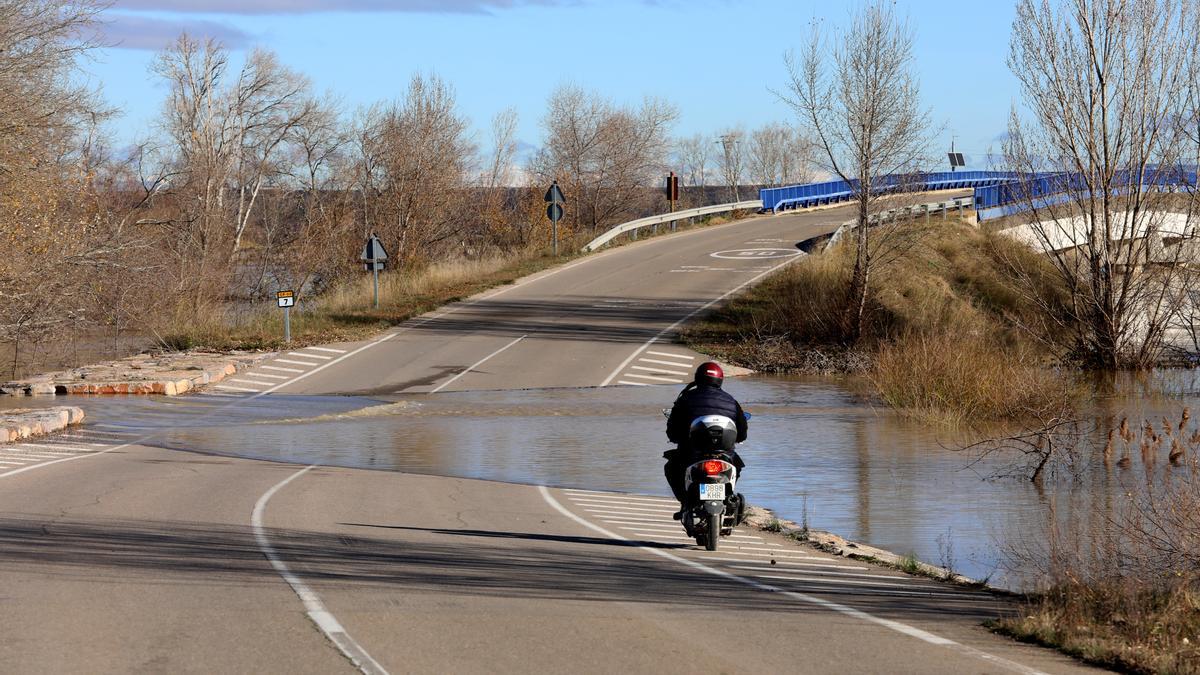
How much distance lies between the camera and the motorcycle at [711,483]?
11414mm

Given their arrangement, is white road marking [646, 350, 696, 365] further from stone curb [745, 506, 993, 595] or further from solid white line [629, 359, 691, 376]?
stone curb [745, 506, 993, 595]

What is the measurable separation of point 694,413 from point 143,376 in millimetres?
22766

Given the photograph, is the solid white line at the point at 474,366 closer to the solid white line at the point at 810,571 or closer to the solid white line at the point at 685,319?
the solid white line at the point at 685,319

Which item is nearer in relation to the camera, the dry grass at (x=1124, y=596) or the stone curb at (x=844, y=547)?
the dry grass at (x=1124, y=596)

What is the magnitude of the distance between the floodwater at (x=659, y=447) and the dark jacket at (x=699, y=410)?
222 centimetres

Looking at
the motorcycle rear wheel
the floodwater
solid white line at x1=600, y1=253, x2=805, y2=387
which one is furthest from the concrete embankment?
the motorcycle rear wheel

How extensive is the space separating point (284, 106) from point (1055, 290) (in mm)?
44386

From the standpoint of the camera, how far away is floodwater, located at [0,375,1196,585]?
14.6m

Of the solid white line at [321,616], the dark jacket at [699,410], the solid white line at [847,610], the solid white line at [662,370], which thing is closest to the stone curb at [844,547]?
the dark jacket at [699,410]

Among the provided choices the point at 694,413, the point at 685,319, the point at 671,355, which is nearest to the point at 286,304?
the point at 671,355

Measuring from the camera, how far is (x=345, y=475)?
17.5m

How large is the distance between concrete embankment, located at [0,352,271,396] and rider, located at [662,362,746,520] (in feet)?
68.2

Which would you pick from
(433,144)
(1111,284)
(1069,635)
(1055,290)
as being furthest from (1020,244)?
(1069,635)

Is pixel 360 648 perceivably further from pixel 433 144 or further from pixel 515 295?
→ pixel 433 144
